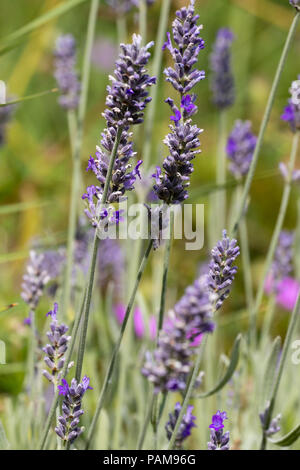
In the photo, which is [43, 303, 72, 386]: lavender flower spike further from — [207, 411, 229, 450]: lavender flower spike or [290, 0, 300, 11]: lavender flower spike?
[290, 0, 300, 11]: lavender flower spike

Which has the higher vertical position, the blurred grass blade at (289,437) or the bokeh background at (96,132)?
the bokeh background at (96,132)

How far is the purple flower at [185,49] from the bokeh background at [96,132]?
2.73 feet

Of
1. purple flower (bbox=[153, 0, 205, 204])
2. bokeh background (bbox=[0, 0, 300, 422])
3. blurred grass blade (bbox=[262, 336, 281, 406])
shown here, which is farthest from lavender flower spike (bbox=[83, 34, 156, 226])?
bokeh background (bbox=[0, 0, 300, 422])

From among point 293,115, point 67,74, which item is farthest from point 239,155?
point 67,74

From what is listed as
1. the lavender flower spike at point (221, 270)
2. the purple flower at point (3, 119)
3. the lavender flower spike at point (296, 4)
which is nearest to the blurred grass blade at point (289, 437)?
the lavender flower spike at point (221, 270)

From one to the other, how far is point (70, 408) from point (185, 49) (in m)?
0.35

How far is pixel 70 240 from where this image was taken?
3.08 ft

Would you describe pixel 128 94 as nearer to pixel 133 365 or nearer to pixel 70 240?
pixel 70 240

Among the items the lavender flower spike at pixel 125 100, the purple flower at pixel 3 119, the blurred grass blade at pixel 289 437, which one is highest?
the purple flower at pixel 3 119

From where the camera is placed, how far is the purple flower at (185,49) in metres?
0.59

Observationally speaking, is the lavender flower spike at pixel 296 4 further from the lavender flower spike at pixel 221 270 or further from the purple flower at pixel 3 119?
the purple flower at pixel 3 119
